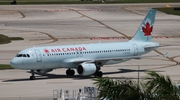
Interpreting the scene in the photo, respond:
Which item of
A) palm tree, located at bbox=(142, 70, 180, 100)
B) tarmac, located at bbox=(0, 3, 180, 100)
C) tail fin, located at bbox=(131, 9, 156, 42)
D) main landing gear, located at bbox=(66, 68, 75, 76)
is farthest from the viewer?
tail fin, located at bbox=(131, 9, 156, 42)

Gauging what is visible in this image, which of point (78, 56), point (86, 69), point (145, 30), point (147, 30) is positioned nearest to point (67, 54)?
point (78, 56)

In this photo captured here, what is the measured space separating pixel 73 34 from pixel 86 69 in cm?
4578

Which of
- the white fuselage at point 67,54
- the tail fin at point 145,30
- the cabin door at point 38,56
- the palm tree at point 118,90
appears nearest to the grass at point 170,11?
the tail fin at point 145,30

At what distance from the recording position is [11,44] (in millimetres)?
90812

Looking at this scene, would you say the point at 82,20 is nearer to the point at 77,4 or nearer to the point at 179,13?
the point at 179,13

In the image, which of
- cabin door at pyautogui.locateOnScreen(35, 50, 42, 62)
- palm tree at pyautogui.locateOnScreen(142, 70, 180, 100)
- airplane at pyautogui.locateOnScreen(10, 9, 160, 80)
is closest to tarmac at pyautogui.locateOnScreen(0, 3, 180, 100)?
airplane at pyautogui.locateOnScreen(10, 9, 160, 80)

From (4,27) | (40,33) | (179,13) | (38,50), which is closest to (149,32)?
(38,50)

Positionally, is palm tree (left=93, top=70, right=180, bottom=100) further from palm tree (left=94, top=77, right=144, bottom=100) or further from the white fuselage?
the white fuselage

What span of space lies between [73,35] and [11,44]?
47.3ft

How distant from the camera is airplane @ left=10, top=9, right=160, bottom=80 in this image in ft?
186

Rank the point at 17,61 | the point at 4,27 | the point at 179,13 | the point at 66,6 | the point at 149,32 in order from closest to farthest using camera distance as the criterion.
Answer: the point at 17,61 → the point at 149,32 → the point at 4,27 → the point at 179,13 → the point at 66,6

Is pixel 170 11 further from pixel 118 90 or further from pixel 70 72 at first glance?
pixel 118 90

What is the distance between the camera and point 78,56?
2347 inches

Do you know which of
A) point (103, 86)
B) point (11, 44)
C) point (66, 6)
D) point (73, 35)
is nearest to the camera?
point (103, 86)
